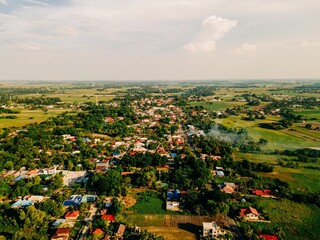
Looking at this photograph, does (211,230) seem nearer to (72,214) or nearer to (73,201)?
(72,214)

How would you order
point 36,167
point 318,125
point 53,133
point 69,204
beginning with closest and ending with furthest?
1. point 69,204
2. point 36,167
3. point 53,133
4. point 318,125

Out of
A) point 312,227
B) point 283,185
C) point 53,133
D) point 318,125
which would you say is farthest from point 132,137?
point 318,125

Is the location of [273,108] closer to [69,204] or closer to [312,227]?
[312,227]

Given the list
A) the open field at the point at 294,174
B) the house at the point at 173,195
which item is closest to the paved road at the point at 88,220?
the house at the point at 173,195

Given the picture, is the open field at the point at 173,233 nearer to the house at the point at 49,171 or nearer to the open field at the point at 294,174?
the open field at the point at 294,174

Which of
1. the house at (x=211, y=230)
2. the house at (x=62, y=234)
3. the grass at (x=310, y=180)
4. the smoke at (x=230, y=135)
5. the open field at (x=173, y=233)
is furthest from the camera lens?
the smoke at (x=230, y=135)

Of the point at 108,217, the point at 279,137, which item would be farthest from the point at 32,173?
the point at 279,137
